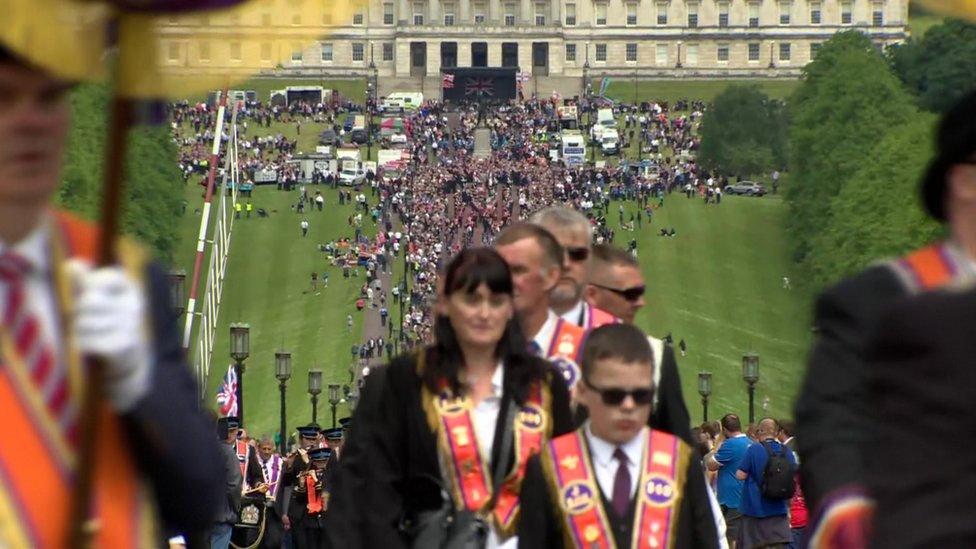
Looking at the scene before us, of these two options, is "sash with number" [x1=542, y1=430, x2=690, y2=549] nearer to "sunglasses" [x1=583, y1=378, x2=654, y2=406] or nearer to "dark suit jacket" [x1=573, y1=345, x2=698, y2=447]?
"sunglasses" [x1=583, y1=378, x2=654, y2=406]

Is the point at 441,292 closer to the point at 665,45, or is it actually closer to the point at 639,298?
the point at 639,298

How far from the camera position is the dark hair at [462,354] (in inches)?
342

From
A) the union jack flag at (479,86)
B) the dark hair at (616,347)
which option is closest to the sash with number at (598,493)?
→ the dark hair at (616,347)

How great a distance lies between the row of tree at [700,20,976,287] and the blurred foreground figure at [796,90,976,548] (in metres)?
46.4

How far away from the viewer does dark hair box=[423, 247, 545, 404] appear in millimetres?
8695

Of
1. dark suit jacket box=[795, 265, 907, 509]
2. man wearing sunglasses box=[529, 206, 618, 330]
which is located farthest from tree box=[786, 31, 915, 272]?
dark suit jacket box=[795, 265, 907, 509]

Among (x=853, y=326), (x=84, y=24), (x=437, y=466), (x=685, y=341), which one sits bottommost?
(x=685, y=341)

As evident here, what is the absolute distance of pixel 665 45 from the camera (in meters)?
154

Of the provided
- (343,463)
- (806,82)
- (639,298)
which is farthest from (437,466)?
(806,82)

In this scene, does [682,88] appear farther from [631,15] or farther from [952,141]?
[952,141]

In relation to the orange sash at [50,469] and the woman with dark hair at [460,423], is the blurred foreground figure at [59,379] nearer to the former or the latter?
the orange sash at [50,469]

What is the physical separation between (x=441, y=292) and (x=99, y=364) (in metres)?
4.27

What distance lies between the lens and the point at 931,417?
14.4 feet

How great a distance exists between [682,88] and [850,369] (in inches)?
5331
